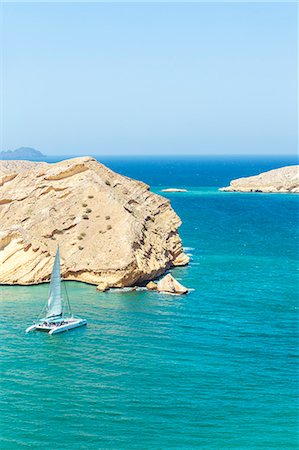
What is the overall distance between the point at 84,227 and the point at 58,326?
2038cm

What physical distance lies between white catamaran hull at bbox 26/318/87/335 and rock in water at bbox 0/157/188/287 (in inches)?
439

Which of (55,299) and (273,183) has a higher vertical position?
(273,183)

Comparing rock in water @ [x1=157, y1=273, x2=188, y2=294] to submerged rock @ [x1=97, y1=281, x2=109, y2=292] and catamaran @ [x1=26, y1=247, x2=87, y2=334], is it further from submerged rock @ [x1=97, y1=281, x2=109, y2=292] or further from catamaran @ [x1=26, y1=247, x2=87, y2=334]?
catamaran @ [x1=26, y1=247, x2=87, y2=334]

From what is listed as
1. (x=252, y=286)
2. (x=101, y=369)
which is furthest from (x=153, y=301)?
(x=101, y=369)

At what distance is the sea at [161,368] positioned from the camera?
105ft

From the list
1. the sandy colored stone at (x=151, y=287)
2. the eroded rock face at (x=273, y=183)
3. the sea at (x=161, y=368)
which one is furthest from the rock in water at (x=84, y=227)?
the eroded rock face at (x=273, y=183)

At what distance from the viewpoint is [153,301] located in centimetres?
→ 5531

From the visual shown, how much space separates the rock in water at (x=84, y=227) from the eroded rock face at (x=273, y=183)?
102m

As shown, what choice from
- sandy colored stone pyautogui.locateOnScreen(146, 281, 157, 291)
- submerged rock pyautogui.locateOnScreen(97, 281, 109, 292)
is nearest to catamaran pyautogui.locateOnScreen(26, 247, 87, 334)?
submerged rock pyautogui.locateOnScreen(97, 281, 109, 292)

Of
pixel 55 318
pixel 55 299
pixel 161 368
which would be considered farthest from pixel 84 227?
pixel 161 368

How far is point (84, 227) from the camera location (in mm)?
66625

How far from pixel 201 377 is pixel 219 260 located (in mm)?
36563

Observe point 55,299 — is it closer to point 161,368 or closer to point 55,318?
point 55,318

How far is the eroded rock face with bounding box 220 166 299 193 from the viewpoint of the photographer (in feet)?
572
